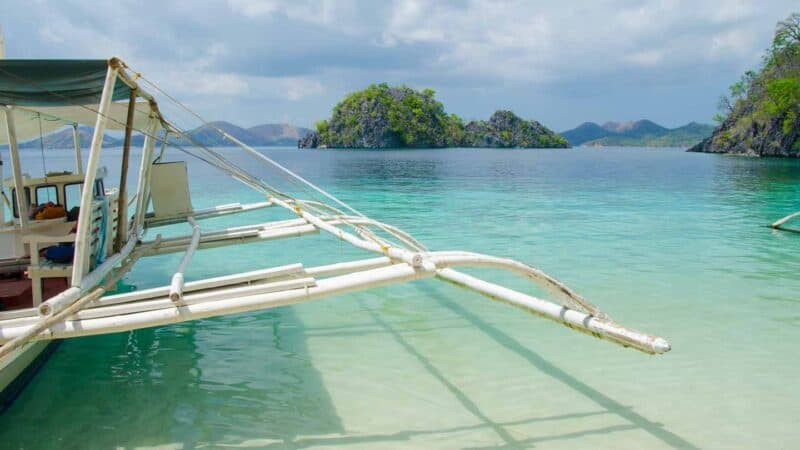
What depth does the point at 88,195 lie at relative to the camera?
496 cm

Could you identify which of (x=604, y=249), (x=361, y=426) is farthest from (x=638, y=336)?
(x=604, y=249)

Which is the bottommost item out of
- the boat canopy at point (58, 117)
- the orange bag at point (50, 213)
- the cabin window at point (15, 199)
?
the orange bag at point (50, 213)

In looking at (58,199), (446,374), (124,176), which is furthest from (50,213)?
(446,374)

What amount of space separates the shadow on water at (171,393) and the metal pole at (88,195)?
1430mm

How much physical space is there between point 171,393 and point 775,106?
83350mm

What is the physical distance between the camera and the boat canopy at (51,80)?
527cm

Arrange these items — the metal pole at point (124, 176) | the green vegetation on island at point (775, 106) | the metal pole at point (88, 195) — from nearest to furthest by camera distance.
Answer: the metal pole at point (88, 195), the metal pole at point (124, 176), the green vegetation on island at point (775, 106)

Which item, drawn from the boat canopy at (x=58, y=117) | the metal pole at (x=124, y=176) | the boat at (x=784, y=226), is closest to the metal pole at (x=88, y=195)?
the metal pole at (x=124, y=176)

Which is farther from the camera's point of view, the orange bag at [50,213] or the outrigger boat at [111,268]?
the orange bag at [50,213]

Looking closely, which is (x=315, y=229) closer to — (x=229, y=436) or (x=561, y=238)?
(x=229, y=436)

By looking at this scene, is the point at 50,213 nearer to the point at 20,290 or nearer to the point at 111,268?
the point at 20,290

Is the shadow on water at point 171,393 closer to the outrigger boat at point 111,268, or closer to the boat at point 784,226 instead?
the outrigger boat at point 111,268

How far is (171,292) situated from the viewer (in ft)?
15.0

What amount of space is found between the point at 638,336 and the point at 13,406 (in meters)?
5.72
